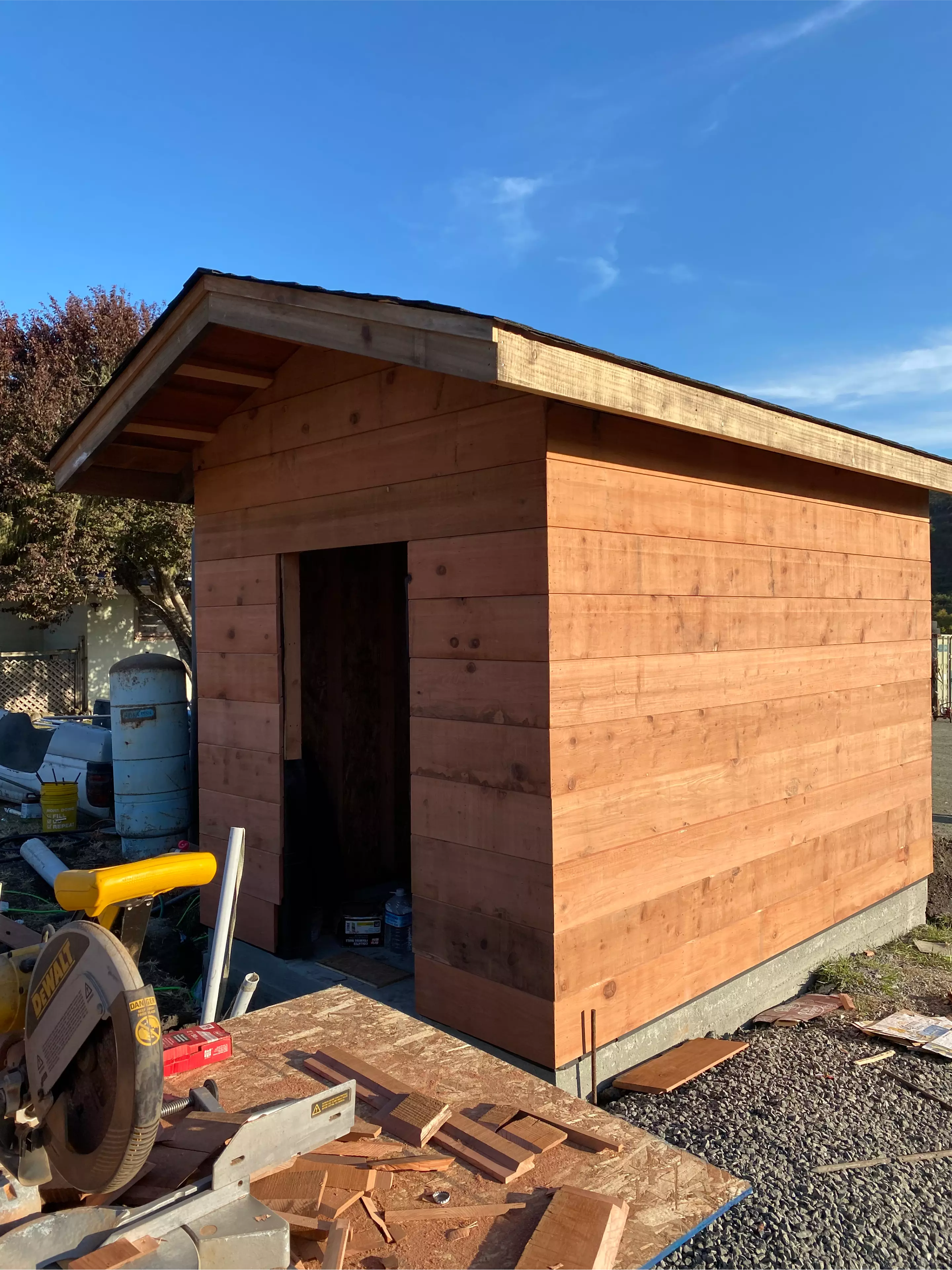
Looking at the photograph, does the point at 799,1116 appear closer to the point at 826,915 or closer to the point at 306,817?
the point at 826,915

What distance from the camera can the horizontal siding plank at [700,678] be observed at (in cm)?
358

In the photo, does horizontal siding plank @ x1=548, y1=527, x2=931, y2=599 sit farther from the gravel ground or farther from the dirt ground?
the dirt ground

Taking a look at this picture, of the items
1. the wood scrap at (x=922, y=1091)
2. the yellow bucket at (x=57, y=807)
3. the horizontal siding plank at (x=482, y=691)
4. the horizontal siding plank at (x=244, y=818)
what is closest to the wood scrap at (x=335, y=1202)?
the horizontal siding plank at (x=482, y=691)

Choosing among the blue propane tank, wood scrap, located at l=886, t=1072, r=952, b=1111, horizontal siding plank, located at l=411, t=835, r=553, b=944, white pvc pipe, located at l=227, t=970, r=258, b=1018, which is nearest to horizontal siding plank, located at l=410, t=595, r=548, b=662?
horizontal siding plank, located at l=411, t=835, r=553, b=944

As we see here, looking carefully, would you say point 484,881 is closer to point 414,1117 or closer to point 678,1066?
point 678,1066

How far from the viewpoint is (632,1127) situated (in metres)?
2.13

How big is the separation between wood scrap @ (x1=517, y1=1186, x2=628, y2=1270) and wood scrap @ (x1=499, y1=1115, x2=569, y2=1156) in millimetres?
180

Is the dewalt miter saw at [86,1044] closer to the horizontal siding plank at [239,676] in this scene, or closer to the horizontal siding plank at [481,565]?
the horizontal siding plank at [481,565]

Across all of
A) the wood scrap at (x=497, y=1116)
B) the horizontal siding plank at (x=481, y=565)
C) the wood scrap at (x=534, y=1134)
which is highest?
the horizontal siding plank at (x=481, y=565)

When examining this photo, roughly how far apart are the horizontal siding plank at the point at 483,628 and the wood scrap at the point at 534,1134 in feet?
5.54

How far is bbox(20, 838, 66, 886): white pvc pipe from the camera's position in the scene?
6504mm

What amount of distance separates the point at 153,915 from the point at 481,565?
3.96m

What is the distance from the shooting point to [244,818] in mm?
5027

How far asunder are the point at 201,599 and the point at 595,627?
8.66 feet
